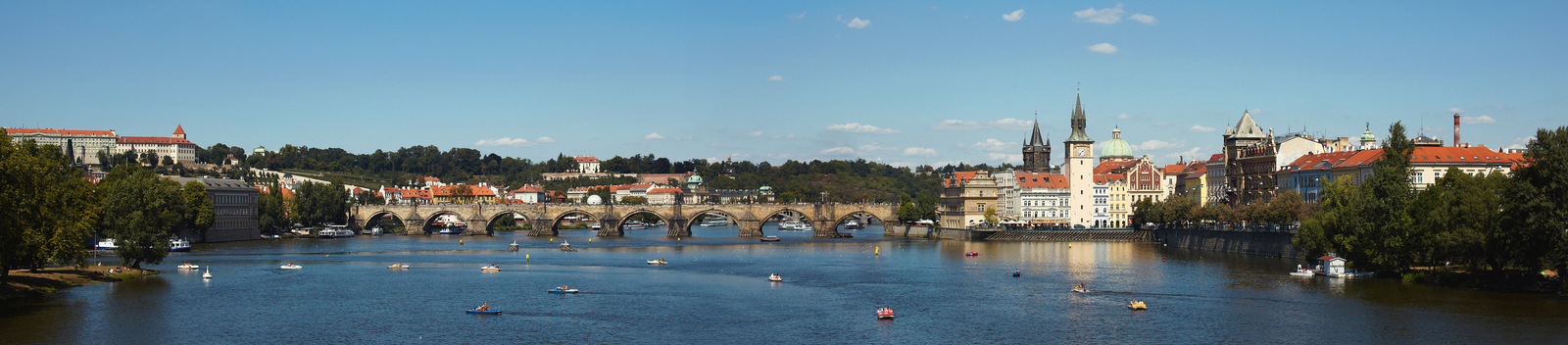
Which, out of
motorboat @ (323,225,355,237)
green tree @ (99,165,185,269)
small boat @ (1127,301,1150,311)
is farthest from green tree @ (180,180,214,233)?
small boat @ (1127,301,1150,311)

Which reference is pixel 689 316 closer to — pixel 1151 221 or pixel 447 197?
pixel 1151 221

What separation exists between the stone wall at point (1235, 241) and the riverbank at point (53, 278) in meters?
68.6

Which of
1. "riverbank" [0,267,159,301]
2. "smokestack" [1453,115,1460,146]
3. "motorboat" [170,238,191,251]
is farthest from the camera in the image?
"smokestack" [1453,115,1460,146]

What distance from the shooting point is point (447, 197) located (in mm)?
195250

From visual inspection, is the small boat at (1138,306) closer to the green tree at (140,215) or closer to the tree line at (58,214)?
the tree line at (58,214)

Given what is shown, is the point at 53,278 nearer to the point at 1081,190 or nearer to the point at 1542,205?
the point at 1542,205

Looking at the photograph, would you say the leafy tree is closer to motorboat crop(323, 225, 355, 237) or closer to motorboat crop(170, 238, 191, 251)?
motorboat crop(170, 238, 191, 251)

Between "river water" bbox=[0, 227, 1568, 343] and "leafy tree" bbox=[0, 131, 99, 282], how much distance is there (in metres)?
2.31

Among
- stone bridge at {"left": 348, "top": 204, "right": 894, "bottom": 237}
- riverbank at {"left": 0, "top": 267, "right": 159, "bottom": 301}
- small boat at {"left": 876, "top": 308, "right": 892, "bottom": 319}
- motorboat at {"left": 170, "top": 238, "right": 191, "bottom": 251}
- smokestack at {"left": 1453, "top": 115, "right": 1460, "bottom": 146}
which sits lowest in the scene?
small boat at {"left": 876, "top": 308, "right": 892, "bottom": 319}

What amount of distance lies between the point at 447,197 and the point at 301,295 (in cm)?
13919

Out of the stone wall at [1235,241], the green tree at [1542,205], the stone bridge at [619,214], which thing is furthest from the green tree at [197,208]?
the green tree at [1542,205]

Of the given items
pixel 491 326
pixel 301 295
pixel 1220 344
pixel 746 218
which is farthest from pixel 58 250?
pixel 746 218

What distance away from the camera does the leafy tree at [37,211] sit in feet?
155

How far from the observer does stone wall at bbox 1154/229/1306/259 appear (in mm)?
83312
